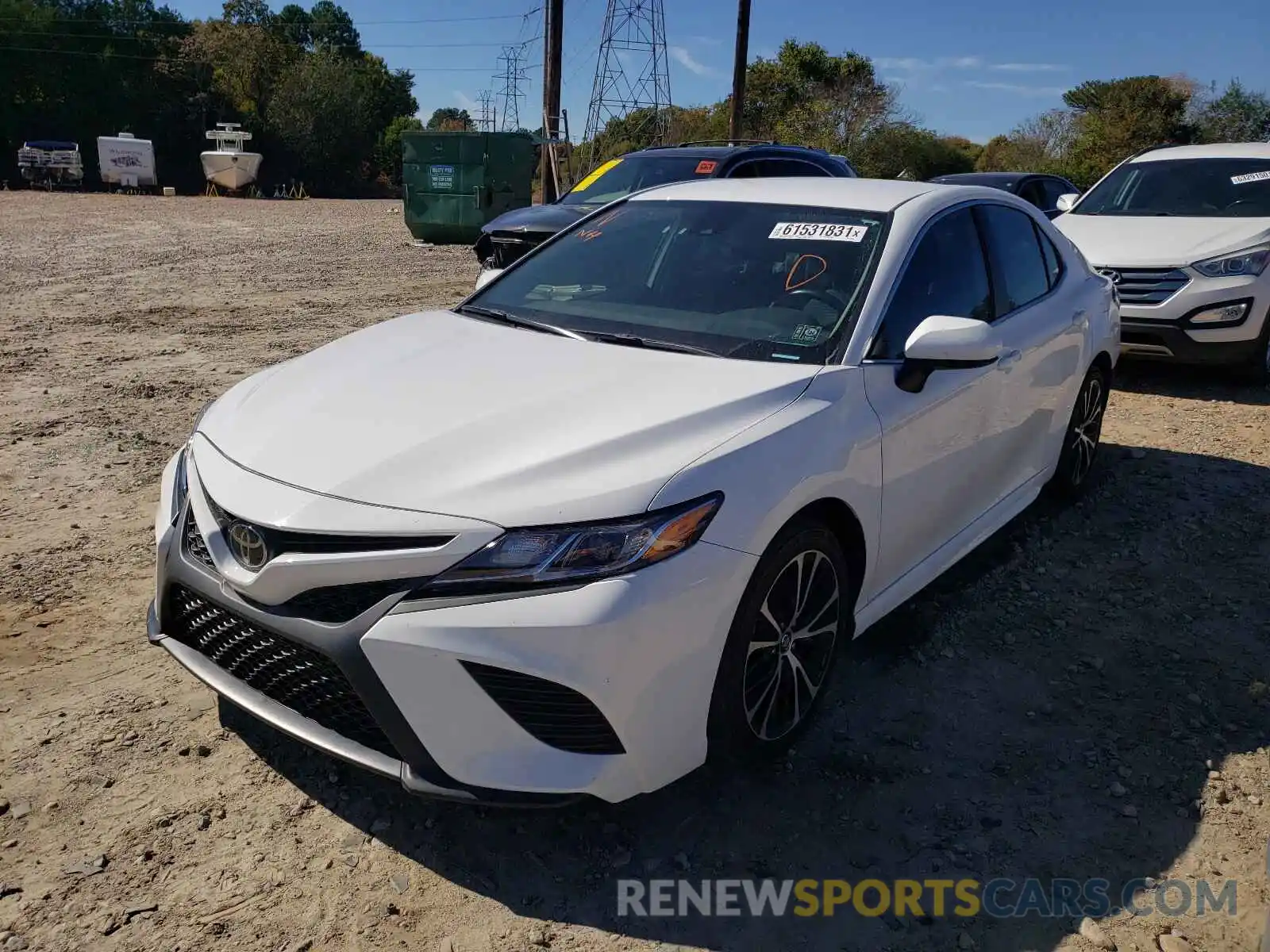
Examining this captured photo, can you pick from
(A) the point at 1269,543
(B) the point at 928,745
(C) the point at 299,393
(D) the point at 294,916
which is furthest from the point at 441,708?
(A) the point at 1269,543

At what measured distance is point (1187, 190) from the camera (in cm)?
849

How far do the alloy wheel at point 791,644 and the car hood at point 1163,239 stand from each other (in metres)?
5.23

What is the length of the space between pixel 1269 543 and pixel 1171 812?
2.49 meters

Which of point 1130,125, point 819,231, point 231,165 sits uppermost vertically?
point 1130,125

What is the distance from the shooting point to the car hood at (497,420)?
95.3 inches

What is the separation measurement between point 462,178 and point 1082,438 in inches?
535

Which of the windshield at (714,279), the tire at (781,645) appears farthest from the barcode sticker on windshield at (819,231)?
the tire at (781,645)

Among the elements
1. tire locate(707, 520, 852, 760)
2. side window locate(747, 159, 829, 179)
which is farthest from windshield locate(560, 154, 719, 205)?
tire locate(707, 520, 852, 760)

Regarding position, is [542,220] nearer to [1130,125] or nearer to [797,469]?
[797,469]

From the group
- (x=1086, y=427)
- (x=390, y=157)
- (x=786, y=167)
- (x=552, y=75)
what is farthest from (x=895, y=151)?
(x=1086, y=427)

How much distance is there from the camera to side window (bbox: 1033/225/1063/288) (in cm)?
467

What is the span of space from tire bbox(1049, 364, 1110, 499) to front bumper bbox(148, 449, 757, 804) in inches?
122

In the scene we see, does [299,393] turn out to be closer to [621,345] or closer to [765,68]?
[621,345]

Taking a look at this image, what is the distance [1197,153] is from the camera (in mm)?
8742
